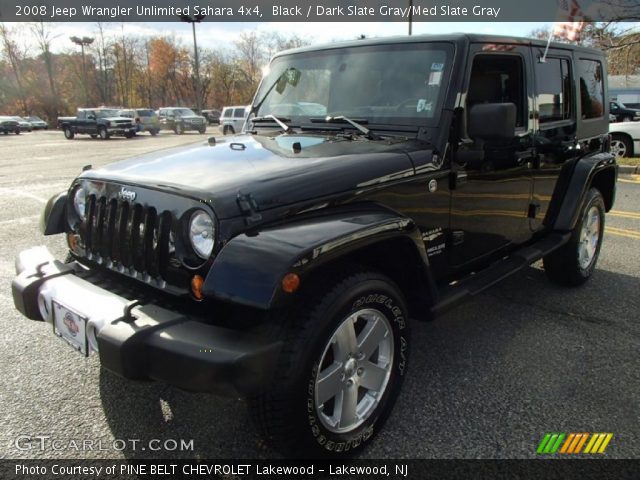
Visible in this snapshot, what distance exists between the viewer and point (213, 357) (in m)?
1.77

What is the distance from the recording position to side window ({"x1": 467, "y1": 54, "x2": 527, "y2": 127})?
9.99 ft

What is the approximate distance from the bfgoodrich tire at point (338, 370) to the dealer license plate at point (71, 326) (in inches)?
30.7

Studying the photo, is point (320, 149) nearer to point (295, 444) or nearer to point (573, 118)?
point (295, 444)

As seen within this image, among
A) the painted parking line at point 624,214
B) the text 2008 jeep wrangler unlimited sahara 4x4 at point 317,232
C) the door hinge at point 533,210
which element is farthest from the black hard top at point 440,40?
the painted parking line at point 624,214

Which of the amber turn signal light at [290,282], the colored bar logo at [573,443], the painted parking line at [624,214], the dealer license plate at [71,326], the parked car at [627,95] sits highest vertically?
the parked car at [627,95]

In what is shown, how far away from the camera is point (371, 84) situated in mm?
3129

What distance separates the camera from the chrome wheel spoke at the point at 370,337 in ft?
7.58

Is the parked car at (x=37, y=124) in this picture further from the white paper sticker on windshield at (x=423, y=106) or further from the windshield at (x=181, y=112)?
the white paper sticker on windshield at (x=423, y=106)

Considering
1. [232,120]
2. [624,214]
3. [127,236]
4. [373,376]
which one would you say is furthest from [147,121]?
[373,376]

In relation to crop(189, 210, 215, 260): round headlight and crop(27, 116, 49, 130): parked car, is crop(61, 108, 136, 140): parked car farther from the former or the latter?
crop(189, 210, 215, 260): round headlight

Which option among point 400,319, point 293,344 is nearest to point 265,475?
point 293,344

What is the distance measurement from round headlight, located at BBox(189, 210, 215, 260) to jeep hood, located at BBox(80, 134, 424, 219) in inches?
2.7

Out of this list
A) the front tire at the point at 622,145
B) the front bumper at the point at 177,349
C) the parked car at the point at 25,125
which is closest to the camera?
the front bumper at the point at 177,349

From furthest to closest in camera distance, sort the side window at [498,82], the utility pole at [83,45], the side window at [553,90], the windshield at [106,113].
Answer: the utility pole at [83,45] → the windshield at [106,113] → the side window at [553,90] → the side window at [498,82]
